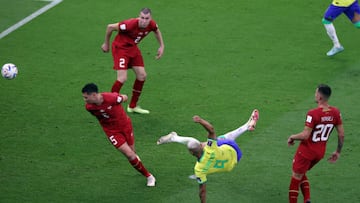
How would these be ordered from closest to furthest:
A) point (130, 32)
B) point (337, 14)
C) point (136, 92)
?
point (130, 32) → point (136, 92) → point (337, 14)

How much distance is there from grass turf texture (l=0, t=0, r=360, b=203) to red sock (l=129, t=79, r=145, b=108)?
405 mm

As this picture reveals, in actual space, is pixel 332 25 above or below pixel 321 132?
above

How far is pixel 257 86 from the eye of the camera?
15.1 meters

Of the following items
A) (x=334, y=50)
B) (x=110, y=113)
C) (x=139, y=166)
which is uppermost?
(x=334, y=50)

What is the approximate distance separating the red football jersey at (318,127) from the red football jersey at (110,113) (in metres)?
2.82

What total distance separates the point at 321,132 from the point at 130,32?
4.67m

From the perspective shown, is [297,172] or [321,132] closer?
[321,132]

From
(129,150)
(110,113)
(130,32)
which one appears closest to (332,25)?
(130,32)

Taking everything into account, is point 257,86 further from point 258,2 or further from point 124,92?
point 258,2

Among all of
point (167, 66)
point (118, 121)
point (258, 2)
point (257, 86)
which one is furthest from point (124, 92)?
point (258, 2)

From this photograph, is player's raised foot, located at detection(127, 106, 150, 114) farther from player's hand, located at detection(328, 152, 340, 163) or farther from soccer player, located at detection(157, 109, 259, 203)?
player's hand, located at detection(328, 152, 340, 163)

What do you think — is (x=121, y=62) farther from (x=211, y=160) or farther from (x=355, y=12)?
(x=355, y=12)

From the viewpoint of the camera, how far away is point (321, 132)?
10.1m

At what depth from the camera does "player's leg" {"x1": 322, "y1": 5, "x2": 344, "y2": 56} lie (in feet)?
52.7
